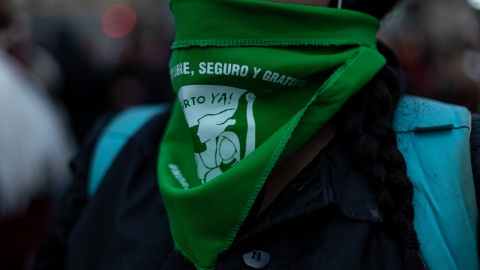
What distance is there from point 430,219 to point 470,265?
12 cm

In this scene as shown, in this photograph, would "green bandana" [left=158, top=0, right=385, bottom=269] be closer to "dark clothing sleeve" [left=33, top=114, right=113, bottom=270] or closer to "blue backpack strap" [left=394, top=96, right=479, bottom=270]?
"blue backpack strap" [left=394, top=96, right=479, bottom=270]

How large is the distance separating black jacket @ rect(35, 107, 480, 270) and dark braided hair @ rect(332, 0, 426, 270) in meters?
0.04

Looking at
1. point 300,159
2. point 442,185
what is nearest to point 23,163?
point 300,159

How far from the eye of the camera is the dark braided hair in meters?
1.04

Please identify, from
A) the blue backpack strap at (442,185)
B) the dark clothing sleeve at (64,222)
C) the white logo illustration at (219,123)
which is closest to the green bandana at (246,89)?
the white logo illustration at (219,123)

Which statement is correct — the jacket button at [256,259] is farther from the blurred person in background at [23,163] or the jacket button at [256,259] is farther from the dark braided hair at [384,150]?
the blurred person in background at [23,163]

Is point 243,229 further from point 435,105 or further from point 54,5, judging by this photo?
point 54,5

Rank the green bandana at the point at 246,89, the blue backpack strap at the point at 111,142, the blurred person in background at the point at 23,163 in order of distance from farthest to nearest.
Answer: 1. the blurred person in background at the point at 23,163
2. the blue backpack strap at the point at 111,142
3. the green bandana at the point at 246,89

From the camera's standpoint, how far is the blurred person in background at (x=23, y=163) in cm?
271

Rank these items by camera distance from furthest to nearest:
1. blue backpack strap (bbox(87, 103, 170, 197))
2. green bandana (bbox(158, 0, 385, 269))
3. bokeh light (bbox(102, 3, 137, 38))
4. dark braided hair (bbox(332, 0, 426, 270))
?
bokeh light (bbox(102, 3, 137, 38)), blue backpack strap (bbox(87, 103, 170, 197)), green bandana (bbox(158, 0, 385, 269)), dark braided hair (bbox(332, 0, 426, 270))

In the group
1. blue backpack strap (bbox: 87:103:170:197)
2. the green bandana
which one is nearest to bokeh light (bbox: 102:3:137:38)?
blue backpack strap (bbox: 87:103:170:197)

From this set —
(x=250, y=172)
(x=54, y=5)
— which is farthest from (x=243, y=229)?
(x=54, y=5)

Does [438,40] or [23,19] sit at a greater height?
[23,19]

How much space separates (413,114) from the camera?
1217 millimetres
